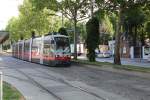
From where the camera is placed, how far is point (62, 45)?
42.6m

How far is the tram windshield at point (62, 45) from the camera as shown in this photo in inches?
1665

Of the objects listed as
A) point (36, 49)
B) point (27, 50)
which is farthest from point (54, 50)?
point (27, 50)

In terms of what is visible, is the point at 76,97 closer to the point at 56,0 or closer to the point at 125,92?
the point at 125,92

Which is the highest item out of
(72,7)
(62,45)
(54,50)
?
(72,7)

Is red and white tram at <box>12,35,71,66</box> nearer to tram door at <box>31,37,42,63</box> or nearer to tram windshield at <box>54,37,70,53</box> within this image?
tram windshield at <box>54,37,70,53</box>

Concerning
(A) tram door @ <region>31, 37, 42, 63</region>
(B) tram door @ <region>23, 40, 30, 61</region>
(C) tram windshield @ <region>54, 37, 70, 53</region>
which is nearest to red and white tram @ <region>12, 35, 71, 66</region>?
(C) tram windshield @ <region>54, 37, 70, 53</region>

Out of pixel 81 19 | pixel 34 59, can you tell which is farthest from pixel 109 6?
pixel 81 19

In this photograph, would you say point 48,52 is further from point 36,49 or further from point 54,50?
point 36,49

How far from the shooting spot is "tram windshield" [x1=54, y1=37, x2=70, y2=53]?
42281 millimetres

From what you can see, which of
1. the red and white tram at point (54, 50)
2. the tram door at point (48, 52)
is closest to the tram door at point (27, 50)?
the red and white tram at point (54, 50)

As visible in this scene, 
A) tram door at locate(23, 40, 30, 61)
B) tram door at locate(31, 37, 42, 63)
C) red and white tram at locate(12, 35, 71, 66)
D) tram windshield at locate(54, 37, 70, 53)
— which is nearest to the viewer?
red and white tram at locate(12, 35, 71, 66)

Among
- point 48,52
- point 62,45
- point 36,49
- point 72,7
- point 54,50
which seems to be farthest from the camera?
point 72,7

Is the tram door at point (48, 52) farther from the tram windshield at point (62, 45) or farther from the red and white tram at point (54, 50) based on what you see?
the tram windshield at point (62, 45)

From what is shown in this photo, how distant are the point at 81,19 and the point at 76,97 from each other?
4218 centimetres
